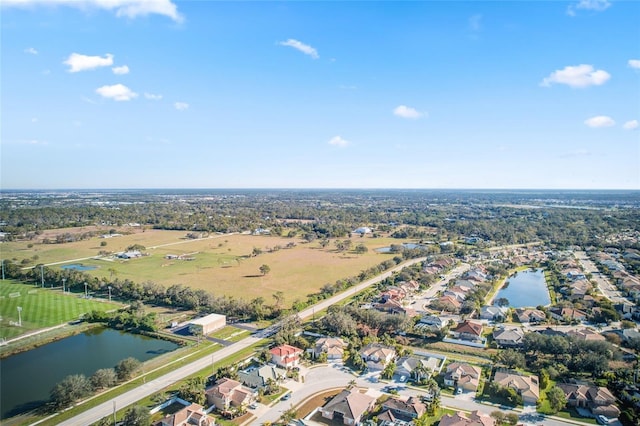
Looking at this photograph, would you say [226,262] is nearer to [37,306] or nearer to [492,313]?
[37,306]

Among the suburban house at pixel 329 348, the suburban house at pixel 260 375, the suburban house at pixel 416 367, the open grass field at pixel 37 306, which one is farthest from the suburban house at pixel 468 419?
the open grass field at pixel 37 306

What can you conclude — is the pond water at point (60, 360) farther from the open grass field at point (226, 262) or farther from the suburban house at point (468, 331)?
the suburban house at point (468, 331)

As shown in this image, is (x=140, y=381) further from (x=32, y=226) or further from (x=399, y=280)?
(x=32, y=226)

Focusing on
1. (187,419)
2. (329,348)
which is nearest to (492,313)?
(329,348)

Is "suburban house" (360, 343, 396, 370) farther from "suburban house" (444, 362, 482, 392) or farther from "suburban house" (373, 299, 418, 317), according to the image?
"suburban house" (373, 299, 418, 317)

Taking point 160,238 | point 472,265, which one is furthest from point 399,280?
point 160,238

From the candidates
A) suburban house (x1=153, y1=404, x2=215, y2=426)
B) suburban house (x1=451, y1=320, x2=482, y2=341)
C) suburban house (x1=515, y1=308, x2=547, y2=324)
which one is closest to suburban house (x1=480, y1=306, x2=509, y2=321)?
suburban house (x1=515, y1=308, x2=547, y2=324)
